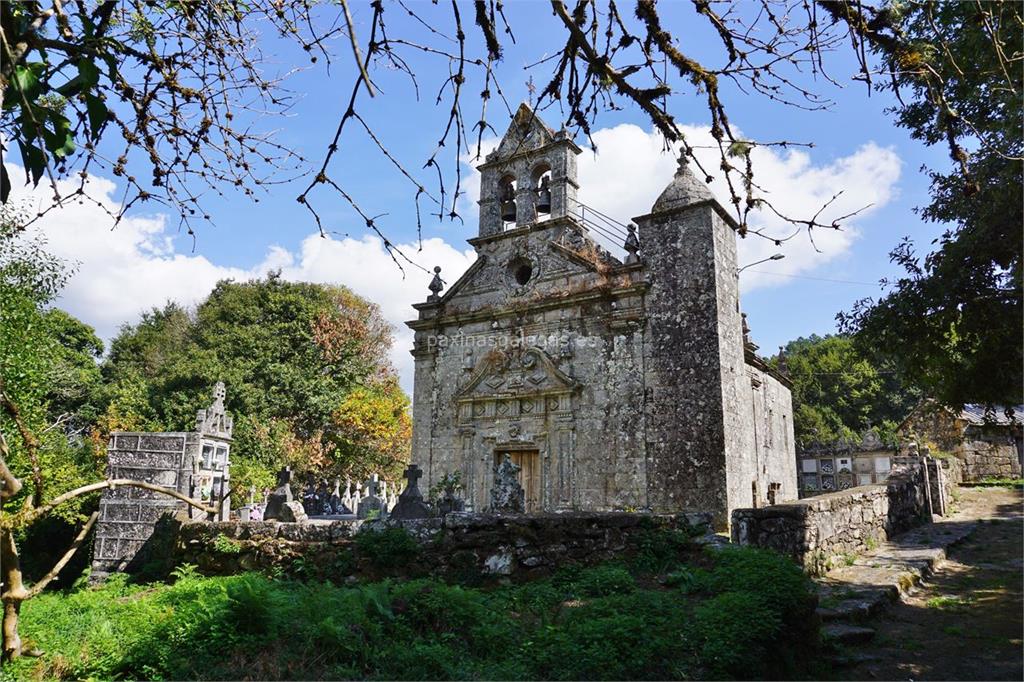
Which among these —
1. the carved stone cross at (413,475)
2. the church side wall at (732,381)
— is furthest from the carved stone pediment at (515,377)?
the carved stone cross at (413,475)

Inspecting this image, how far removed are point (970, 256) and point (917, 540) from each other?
625 cm

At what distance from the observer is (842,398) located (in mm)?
42406

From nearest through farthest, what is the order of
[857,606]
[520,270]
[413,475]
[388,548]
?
[857,606]
[388,548]
[413,475]
[520,270]

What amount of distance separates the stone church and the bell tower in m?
0.04

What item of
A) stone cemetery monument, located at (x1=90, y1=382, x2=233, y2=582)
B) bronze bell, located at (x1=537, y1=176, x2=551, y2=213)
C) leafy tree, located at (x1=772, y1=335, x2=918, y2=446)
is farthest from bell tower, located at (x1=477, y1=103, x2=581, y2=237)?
leafy tree, located at (x1=772, y1=335, x2=918, y2=446)

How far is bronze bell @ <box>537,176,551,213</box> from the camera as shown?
55.2 ft

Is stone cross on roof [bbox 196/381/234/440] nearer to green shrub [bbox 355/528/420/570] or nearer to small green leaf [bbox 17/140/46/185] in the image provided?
green shrub [bbox 355/528/420/570]

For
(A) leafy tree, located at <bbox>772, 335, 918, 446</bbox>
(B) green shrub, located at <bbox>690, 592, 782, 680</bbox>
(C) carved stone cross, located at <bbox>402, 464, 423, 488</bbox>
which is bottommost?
(B) green shrub, located at <bbox>690, 592, 782, 680</bbox>

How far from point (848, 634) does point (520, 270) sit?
11805 millimetres

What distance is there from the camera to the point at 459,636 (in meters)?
6.30

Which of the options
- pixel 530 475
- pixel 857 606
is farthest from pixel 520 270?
pixel 857 606

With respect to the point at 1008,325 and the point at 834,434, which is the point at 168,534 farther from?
the point at 834,434

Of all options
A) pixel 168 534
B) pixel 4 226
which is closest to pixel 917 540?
pixel 168 534

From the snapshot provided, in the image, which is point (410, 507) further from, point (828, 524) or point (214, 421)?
point (214, 421)
